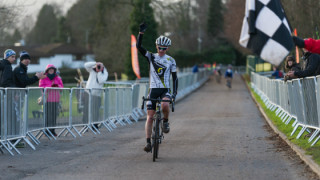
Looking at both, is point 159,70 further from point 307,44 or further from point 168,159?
point 307,44

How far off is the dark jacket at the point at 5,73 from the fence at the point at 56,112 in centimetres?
51

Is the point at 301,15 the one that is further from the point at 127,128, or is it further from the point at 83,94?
the point at 83,94

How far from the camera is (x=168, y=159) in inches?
419

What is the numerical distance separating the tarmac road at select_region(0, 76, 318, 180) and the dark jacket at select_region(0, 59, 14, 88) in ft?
4.82

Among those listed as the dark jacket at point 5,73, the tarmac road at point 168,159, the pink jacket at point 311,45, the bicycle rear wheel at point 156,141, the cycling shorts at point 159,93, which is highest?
the pink jacket at point 311,45

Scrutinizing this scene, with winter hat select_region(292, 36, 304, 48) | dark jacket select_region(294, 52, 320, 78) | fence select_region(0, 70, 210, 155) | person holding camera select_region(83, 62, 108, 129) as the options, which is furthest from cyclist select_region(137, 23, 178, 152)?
person holding camera select_region(83, 62, 108, 129)

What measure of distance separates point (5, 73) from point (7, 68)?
116 mm

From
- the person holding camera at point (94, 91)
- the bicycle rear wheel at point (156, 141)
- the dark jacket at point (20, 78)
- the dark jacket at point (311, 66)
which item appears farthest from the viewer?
the person holding camera at point (94, 91)

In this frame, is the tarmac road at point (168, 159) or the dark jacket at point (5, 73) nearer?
the tarmac road at point (168, 159)

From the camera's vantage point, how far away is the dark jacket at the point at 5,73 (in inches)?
529

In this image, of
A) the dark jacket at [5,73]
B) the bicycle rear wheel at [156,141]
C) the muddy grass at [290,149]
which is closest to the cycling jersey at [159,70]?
the bicycle rear wheel at [156,141]

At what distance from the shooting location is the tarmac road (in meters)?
8.97

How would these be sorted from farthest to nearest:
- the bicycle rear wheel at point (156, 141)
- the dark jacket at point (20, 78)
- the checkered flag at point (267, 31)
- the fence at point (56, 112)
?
the dark jacket at point (20, 78) → the fence at point (56, 112) → the bicycle rear wheel at point (156, 141) → the checkered flag at point (267, 31)

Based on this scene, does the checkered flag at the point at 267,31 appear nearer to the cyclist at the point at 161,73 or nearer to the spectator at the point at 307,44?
the spectator at the point at 307,44
